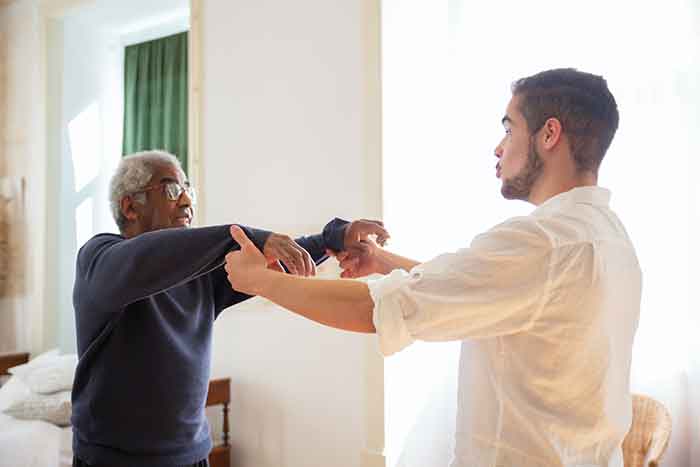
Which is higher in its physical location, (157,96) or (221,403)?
(157,96)

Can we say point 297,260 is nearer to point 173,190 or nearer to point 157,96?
point 173,190

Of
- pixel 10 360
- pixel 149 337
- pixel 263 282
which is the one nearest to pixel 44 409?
pixel 10 360

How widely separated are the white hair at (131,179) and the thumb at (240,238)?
600 millimetres

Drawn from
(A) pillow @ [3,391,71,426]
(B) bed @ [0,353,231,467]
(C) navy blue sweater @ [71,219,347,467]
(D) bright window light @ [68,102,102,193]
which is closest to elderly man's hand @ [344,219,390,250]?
(C) navy blue sweater @ [71,219,347,467]

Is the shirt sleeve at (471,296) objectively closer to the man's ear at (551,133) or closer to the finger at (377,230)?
the man's ear at (551,133)

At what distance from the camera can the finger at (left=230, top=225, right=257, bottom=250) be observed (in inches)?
57.8

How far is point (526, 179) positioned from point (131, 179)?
117cm

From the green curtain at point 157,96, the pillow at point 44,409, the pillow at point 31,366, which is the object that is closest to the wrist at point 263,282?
the pillow at point 44,409

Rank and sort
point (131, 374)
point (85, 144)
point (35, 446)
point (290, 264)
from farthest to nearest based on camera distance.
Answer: point (85, 144), point (35, 446), point (131, 374), point (290, 264)

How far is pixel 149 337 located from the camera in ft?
5.83

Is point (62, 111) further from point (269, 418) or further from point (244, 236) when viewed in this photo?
point (244, 236)

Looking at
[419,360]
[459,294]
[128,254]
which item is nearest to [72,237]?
[419,360]

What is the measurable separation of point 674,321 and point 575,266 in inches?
71.9

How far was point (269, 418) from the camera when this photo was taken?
3.43 metres
